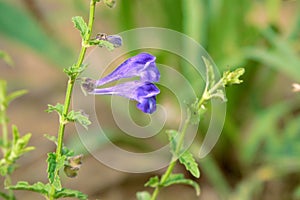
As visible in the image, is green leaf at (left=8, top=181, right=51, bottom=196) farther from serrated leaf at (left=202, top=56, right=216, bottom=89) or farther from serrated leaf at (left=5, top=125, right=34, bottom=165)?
serrated leaf at (left=202, top=56, right=216, bottom=89)

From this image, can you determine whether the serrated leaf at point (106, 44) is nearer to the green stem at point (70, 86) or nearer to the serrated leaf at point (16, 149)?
the green stem at point (70, 86)

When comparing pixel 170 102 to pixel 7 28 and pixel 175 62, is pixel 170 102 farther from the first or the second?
pixel 7 28

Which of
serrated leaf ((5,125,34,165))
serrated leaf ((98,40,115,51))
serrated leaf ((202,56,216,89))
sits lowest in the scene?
serrated leaf ((202,56,216,89))

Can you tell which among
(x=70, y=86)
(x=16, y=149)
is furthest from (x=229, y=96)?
(x=70, y=86)

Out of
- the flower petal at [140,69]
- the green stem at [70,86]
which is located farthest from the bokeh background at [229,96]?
the green stem at [70,86]

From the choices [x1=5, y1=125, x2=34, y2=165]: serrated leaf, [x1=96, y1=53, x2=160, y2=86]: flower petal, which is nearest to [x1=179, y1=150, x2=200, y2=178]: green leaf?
[x1=96, y1=53, x2=160, y2=86]: flower petal

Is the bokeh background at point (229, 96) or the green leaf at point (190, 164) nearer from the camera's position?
the green leaf at point (190, 164)

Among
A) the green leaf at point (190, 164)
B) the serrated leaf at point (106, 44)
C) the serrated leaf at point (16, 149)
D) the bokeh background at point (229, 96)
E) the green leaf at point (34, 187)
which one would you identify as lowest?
the green leaf at point (190, 164)

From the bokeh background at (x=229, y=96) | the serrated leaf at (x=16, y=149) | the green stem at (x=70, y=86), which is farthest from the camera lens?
the bokeh background at (x=229, y=96)
